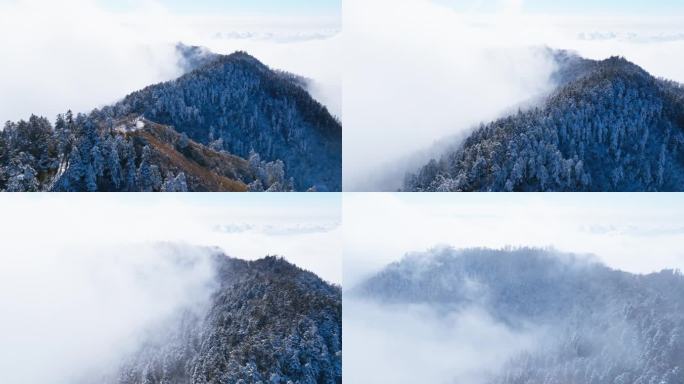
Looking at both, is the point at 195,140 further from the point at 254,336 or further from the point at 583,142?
the point at 583,142

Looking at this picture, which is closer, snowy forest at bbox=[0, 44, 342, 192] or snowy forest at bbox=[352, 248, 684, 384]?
snowy forest at bbox=[0, 44, 342, 192]

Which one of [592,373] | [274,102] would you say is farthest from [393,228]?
[592,373]

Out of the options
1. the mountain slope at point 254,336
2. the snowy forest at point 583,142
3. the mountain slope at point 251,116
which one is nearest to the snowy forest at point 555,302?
the mountain slope at point 254,336

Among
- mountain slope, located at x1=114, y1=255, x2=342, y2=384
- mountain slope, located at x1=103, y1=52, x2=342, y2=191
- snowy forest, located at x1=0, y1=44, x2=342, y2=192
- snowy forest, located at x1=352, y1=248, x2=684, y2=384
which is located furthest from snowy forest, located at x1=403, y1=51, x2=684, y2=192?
mountain slope, located at x1=114, y1=255, x2=342, y2=384

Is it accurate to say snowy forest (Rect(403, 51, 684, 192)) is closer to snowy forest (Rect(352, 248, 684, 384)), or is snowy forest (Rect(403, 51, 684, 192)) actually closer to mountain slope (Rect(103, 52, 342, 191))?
snowy forest (Rect(352, 248, 684, 384))

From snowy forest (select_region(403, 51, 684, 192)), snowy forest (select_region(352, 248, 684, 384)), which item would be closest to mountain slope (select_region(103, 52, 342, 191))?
snowy forest (select_region(403, 51, 684, 192))

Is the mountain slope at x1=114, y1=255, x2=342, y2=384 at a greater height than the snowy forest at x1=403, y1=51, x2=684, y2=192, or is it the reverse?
the snowy forest at x1=403, y1=51, x2=684, y2=192

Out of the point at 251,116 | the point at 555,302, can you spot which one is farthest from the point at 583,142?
the point at 251,116
